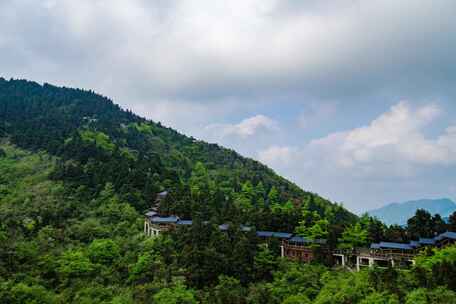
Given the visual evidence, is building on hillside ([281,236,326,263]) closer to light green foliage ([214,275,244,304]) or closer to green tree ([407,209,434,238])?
light green foliage ([214,275,244,304])

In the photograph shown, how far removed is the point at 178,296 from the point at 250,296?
5749 millimetres

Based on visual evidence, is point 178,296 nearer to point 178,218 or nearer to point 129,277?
point 129,277

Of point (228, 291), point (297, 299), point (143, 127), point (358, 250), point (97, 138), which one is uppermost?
point (143, 127)

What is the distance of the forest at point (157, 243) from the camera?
108ft

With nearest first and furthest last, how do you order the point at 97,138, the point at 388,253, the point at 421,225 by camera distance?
1. the point at 388,253
2. the point at 421,225
3. the point at 97,138

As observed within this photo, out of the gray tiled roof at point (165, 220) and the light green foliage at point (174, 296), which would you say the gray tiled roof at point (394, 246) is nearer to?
the light green foliage at point (174, 296)

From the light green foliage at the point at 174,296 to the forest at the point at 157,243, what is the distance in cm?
9

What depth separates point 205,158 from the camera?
104 metres

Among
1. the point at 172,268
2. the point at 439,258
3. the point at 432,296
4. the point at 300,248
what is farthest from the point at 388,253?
the point at 172,268

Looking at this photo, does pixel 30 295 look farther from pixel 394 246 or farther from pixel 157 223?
pixel 394 246

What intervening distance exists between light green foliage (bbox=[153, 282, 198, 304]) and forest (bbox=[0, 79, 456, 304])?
0.09 m

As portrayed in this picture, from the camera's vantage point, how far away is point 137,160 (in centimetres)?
7544

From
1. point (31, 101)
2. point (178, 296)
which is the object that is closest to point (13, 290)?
point (178, 296)

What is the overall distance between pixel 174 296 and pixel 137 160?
44768 millimetres
